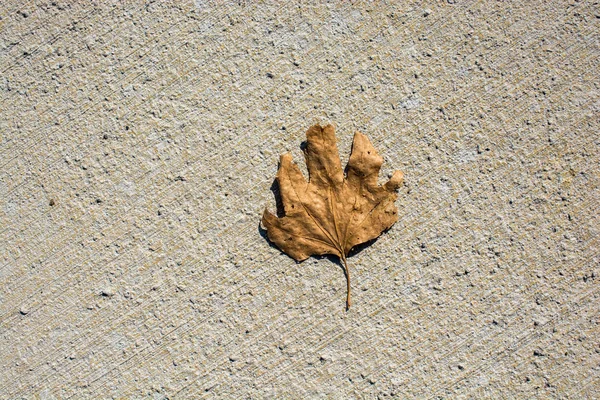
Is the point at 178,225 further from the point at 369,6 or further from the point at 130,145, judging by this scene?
the point at 369,6

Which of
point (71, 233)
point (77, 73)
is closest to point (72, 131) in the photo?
point (77, 73)

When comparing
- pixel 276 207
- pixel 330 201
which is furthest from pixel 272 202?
pixel 330 201

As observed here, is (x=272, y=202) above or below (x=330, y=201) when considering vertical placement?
above

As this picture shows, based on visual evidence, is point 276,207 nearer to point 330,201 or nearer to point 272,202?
point 272,202
